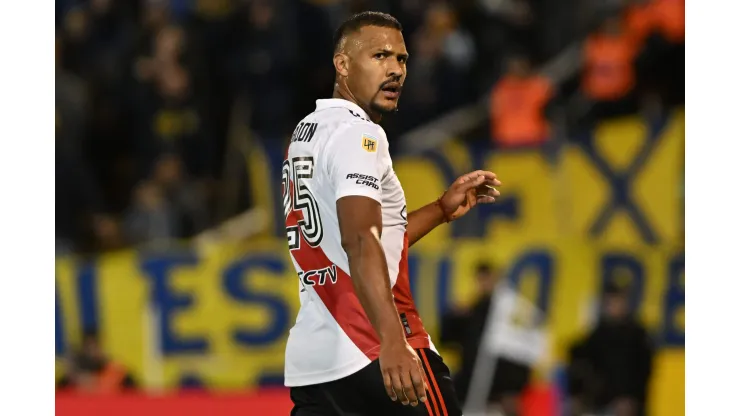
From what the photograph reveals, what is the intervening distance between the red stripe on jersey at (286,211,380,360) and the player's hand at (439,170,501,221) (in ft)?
2.33

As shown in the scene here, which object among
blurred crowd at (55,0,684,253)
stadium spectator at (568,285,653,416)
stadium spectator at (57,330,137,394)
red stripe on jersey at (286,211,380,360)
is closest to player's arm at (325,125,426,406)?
red stripe on jersey at (286,211,380,360)

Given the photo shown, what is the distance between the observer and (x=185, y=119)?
35.6 ft

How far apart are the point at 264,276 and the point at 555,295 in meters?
2.27

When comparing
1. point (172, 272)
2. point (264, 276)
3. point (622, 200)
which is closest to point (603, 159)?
point (622, 200)

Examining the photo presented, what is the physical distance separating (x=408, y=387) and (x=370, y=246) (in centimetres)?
42

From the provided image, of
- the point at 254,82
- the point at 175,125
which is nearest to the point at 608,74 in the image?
the point at 254,82

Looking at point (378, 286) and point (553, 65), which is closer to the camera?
point (378, 286)

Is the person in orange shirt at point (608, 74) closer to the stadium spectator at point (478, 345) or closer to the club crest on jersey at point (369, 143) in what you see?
the stadium spectator at point (478, 345)

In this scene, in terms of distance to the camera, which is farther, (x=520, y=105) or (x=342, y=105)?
(x=520, y=105)

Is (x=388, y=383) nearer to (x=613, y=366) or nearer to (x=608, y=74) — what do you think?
(x=613, y=366)

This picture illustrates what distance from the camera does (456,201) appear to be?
4.27m

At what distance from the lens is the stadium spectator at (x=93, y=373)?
30.9ft

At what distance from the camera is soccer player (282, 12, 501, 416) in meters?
3.49

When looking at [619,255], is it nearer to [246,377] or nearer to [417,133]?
[417,133]
